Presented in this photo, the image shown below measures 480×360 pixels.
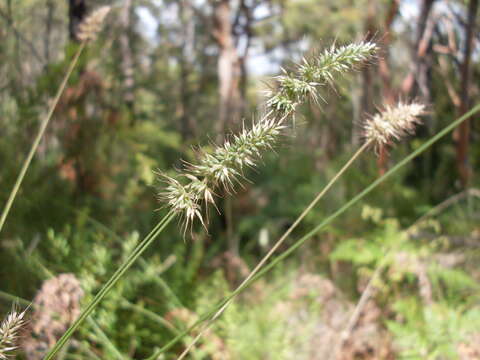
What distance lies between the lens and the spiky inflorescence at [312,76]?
0.83 metres

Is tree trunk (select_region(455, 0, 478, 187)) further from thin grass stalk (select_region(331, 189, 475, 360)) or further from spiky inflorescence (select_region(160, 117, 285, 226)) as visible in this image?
spiky inflorescence (select_region(160, 117, 285, 226))

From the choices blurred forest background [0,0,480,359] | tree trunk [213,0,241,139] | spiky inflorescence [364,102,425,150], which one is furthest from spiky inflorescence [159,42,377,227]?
tree trunk [213,0,241,139]

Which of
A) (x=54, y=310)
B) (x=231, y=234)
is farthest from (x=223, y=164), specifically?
(x=231, y=234)

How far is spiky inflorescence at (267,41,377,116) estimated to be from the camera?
0.83 m

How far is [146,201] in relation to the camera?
3836 mm

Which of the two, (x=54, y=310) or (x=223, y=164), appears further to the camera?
(x=54, y=310)

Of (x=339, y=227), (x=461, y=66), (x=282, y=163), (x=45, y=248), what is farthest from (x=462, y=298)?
(x=282, y=163)

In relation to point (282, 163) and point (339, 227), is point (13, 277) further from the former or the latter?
point (282, 163)

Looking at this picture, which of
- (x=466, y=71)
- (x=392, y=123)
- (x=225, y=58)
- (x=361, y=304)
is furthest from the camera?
(x=225, y=58)

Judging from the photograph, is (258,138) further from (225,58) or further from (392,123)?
(225,58)

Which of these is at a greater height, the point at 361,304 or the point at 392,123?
the point at 392,123

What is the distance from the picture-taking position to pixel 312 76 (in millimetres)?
845

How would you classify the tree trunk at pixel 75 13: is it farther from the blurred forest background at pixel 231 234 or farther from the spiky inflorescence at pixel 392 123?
the spiky inflorescence at pixel 392 123

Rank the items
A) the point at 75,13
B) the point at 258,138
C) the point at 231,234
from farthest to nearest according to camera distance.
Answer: the point at 231,234
the point at 75,13
the point at 258,138
